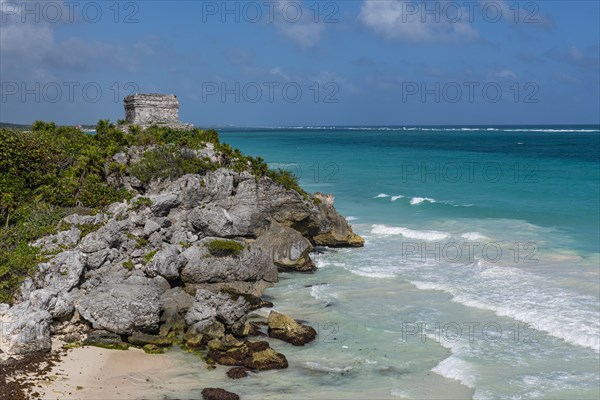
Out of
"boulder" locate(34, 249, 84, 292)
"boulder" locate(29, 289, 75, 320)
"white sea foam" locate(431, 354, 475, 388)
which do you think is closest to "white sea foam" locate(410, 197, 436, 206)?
"white sea foam" locate(431, 354, 475, 388)

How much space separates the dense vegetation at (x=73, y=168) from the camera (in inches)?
829

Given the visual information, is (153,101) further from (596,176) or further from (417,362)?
(596,176)

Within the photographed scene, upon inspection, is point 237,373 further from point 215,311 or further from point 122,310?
point 122,310

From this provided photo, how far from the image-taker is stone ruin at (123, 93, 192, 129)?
3006 centimetres

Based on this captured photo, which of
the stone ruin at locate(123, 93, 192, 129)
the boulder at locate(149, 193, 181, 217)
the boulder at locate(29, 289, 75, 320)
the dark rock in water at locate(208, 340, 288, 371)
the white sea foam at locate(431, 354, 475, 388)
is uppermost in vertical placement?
the stone ruin at locate(123, 93, 192, 129)

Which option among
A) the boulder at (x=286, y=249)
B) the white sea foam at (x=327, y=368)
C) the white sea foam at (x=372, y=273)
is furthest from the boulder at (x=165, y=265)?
the white sea foam at (x=372, y=273)

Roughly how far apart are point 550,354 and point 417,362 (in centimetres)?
394

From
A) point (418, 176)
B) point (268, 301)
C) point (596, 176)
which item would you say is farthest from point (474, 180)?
point (268, 301)

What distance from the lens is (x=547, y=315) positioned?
18.6 meters

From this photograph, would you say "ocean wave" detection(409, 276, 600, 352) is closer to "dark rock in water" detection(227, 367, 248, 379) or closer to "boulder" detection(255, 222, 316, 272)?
"boulder" detection(255, 222, 316, 272)

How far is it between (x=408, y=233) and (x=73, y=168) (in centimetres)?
1771

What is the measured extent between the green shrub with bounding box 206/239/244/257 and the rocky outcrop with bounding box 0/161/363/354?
0.12ft

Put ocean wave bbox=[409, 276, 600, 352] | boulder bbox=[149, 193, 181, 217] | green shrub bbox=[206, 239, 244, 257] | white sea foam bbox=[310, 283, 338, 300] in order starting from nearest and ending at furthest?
ocean wave bbox=[409, 276, 600, 352]
green shrub bbox=[206, 239, 244, 257]
white sea foam bbox=[310, 283, 338, 300]
boulder bbox=[149, 193, 181, 217]

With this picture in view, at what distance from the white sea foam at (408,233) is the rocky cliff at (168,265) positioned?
20.6 feet
